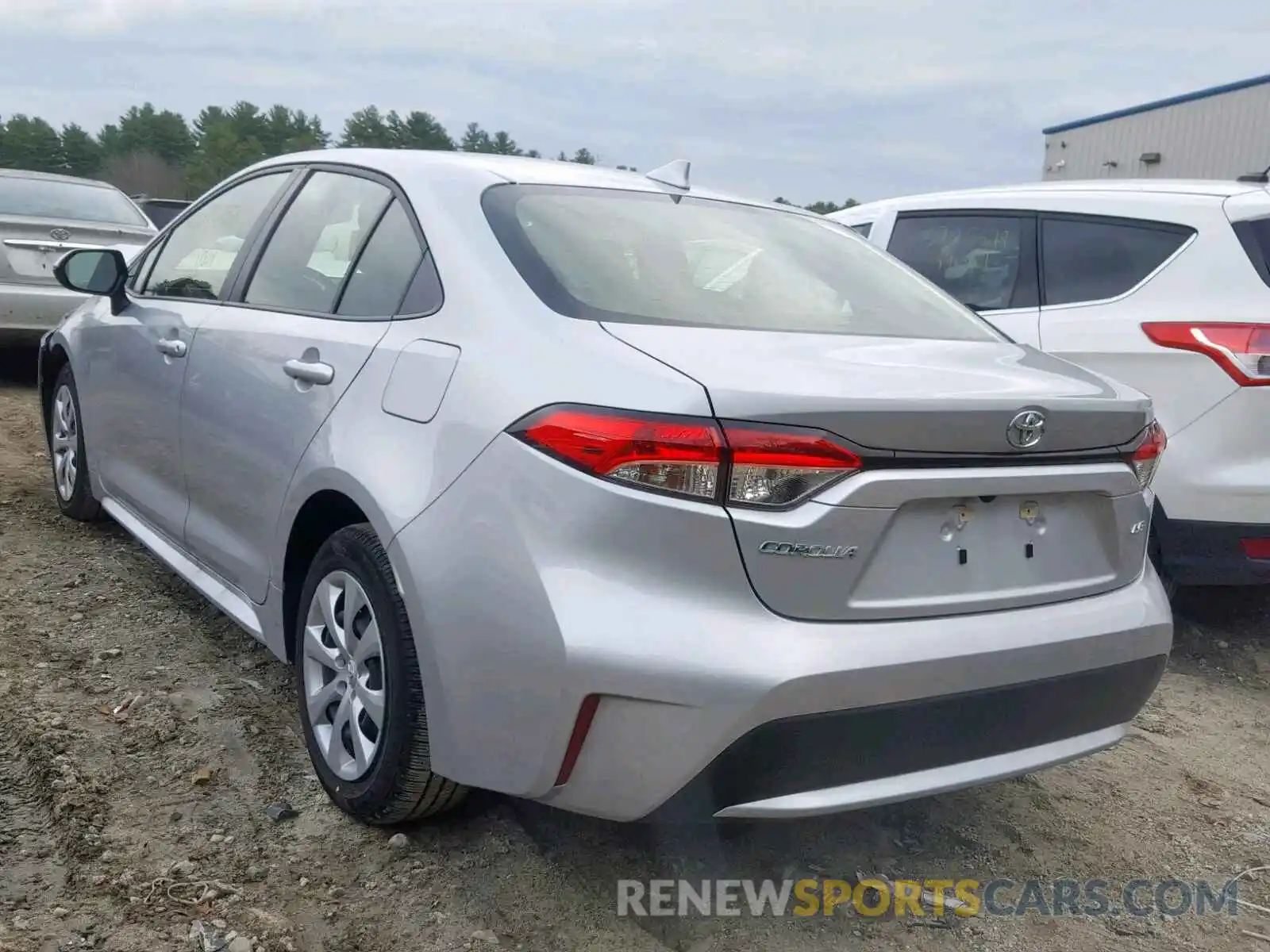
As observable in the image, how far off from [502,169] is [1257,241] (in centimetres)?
271

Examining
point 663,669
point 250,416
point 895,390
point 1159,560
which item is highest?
point 895,390

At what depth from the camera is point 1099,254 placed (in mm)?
4332

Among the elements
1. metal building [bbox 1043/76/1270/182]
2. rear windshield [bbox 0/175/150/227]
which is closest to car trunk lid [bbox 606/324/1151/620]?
rear windshield [bbox 0/175/150/227]

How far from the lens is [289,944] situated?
215 cm

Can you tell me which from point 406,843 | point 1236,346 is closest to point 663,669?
point 406,843

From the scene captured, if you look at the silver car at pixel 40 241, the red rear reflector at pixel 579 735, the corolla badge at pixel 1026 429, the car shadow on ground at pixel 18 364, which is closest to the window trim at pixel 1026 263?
the corolla badge at pixel 1026 429

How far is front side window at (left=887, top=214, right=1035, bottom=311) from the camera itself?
4734mm

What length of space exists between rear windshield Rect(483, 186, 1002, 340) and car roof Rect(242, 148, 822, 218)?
50 millimetres

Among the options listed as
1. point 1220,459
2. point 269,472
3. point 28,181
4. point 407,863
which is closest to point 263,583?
point 269,472

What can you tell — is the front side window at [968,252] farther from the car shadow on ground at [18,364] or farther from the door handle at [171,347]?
the car shadow on ground at [18,364]

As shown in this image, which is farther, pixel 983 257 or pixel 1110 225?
pixel 983 257

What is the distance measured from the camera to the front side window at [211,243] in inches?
134

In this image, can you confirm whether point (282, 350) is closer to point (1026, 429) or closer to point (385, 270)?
point (385, 270)

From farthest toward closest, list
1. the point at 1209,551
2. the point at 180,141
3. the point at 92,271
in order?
1. the point at 180,141
2. the point at 92,271
3. the point at 1209,551
